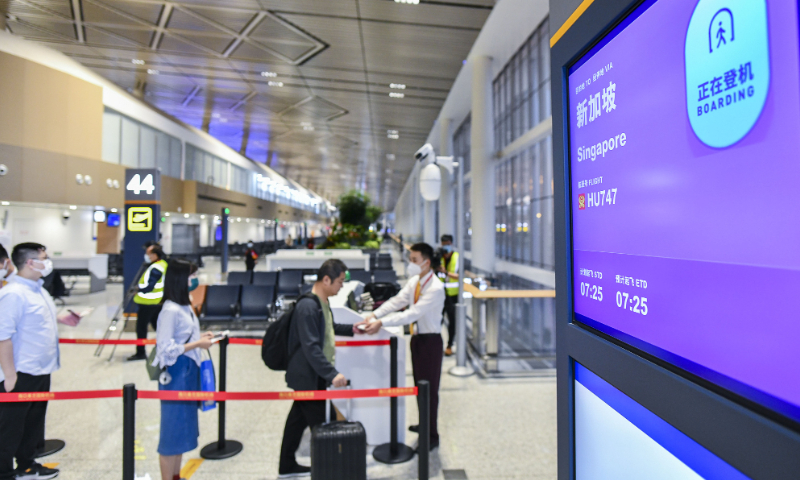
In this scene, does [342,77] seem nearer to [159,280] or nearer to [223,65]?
[223,65]

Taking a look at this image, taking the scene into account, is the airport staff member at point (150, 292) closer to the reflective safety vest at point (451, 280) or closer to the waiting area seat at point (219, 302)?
the waiting area seat at point (219, 302)

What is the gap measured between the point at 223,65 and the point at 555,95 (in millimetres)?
13872

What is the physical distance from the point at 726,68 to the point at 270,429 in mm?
4992

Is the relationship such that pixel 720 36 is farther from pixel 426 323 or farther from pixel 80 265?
pixel 80 265

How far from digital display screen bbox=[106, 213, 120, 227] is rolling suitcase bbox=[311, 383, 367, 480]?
67.9 feet

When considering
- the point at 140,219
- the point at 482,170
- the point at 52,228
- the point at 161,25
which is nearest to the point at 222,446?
the point at 140,219

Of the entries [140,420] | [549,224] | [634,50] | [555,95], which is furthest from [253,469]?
[549,224]

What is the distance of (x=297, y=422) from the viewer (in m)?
3.74

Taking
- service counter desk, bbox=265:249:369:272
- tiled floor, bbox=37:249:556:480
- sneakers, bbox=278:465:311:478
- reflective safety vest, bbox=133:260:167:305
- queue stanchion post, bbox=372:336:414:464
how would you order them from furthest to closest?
service counter desk, bbox=265:249:369:272 → reflective safety vest, bbox=133:260:167:305 → queue stanchion post, bbox=372:336:414:464 → tiled floor, bbox=37:249:556:480 → sneakers, bbox=278:465:311:478

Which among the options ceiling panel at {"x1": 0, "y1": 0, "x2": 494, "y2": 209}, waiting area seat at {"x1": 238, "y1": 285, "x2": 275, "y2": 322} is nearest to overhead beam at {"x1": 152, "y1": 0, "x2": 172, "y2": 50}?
ceiling panel at {"x1": 0, "y1": 0, "x2": 494, "y2": 209}

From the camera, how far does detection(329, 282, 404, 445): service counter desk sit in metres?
4.42

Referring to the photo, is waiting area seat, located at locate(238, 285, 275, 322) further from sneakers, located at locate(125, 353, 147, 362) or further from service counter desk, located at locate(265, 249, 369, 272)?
service counter desk, located at locate(265, 249, 369, 272)

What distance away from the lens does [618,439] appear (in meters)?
1.41

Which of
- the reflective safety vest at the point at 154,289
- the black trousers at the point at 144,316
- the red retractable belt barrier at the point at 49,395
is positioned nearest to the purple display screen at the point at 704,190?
the red retractable belt barrier at the point at 49,395
